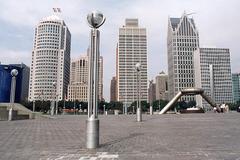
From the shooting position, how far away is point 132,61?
178 m

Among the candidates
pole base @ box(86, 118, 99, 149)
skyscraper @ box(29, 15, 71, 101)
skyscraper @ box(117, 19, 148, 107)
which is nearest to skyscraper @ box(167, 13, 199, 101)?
skyscraper @ box(117, 19, 148, 107)

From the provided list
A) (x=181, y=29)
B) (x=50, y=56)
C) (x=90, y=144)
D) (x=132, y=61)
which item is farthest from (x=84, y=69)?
(x=90, y=144)

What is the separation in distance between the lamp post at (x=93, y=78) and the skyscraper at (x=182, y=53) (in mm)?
162228

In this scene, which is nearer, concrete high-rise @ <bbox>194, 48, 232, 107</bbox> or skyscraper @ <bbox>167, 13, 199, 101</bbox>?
concrete high-rise @ <bbox>194, 48, 232, 107</bbox>

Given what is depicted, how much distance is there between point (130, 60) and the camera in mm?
176875

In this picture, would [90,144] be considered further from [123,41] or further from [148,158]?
[123,41]

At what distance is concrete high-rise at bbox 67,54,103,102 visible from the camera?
468 ft

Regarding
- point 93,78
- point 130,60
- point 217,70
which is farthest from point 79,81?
point 93,78

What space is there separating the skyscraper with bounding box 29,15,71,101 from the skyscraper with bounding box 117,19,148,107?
36.2 m

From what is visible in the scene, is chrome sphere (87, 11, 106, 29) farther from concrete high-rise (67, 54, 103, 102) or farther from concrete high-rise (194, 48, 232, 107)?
concrete high-rise (194, 48, 232, 107)

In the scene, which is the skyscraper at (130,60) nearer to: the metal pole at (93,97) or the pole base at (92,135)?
the metal pole at (93,97)

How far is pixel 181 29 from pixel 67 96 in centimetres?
9984

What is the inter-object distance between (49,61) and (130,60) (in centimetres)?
5496

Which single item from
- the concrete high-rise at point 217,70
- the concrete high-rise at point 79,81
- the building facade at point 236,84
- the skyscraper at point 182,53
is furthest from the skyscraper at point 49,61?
the building facade at point 236,84
